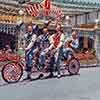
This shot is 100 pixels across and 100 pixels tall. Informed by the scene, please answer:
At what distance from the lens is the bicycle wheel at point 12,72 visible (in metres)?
12.5

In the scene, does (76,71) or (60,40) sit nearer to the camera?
(60,40)

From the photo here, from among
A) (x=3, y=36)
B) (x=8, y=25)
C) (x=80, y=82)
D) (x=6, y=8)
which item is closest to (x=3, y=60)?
(x=8, y=25)

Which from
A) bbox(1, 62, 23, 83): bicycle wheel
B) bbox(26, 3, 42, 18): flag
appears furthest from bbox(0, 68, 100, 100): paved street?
bbox(26, 3, 42, 18): flag

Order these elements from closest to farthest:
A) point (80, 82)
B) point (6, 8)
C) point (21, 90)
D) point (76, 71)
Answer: point (21, 90), point (80, 82), point (76, 71), point (6, 8)

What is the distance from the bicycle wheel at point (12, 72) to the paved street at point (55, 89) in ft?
0.76

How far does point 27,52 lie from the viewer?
13016mm

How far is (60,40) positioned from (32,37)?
3.88 ft

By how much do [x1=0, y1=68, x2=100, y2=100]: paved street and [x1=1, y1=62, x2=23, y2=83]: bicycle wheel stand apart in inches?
9.1

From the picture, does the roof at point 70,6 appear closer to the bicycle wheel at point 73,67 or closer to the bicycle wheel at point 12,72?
the bicycle wheel at point 73,67

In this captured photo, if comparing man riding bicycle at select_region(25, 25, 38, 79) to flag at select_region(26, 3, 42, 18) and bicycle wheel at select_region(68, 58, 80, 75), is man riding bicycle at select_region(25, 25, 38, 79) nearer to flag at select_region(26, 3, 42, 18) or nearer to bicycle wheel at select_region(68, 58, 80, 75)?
bicycle wheel at select_region(68, 58, 80, 75)

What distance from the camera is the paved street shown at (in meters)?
10.2

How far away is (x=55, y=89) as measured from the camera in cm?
1148

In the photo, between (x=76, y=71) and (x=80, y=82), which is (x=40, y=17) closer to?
(x=76, y=71)

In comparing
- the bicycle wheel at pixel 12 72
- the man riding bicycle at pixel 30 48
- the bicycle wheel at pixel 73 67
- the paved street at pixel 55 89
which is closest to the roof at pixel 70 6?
the bicycle wheel at pixel 73 67
